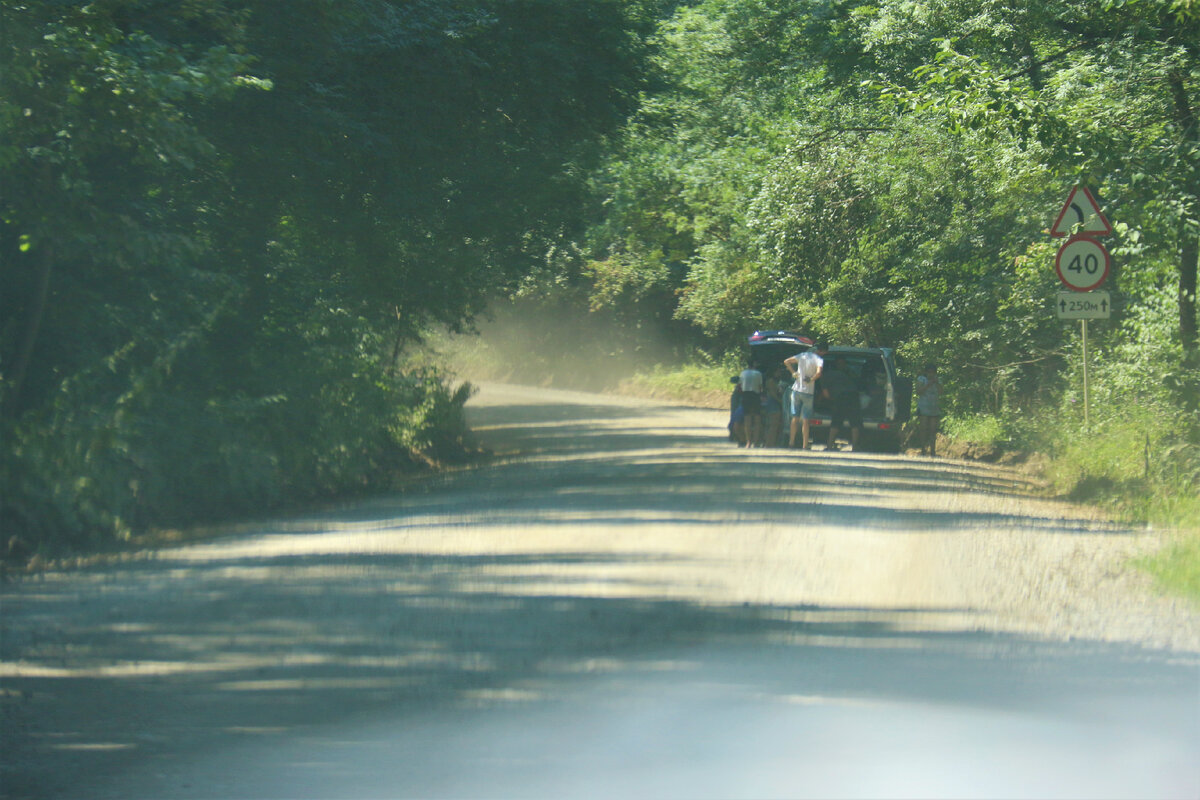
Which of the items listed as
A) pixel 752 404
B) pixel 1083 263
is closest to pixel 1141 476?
pixel 1083 263

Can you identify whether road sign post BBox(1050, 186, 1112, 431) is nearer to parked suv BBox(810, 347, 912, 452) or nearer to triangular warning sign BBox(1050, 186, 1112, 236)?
triangular warning sign BBox(1050, 186, 1112, 236)

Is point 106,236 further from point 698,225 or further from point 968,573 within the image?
point 698,225

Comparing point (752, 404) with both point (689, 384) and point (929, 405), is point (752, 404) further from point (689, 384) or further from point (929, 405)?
point (689, 384)

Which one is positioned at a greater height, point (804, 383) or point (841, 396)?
point (804, 383)

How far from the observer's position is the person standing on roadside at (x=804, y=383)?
22.0m

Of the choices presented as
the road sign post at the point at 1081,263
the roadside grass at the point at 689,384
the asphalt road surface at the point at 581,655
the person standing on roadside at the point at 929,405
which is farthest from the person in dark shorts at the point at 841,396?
the roadside grass at the point at 689,384

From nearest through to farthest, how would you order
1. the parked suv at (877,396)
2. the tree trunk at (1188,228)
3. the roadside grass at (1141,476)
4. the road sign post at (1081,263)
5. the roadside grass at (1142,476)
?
the roadside grass at (1142,476)
the roadside grass at (1141,476)
the tree trunk at (1188,228)
the road sign post at (1081,263)
the parked suv at (877,396)

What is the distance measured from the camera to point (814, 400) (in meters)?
23.0

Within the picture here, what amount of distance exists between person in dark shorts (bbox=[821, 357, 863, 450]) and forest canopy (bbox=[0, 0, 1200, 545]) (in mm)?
2590

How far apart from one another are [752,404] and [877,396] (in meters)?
2.13

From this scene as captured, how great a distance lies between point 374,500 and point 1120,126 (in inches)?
358

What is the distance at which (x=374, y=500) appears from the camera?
15508 mm

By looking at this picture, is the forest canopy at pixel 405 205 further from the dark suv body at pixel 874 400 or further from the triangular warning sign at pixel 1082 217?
the dark suv body at pixel 874 400

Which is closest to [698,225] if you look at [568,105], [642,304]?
[642,304]
